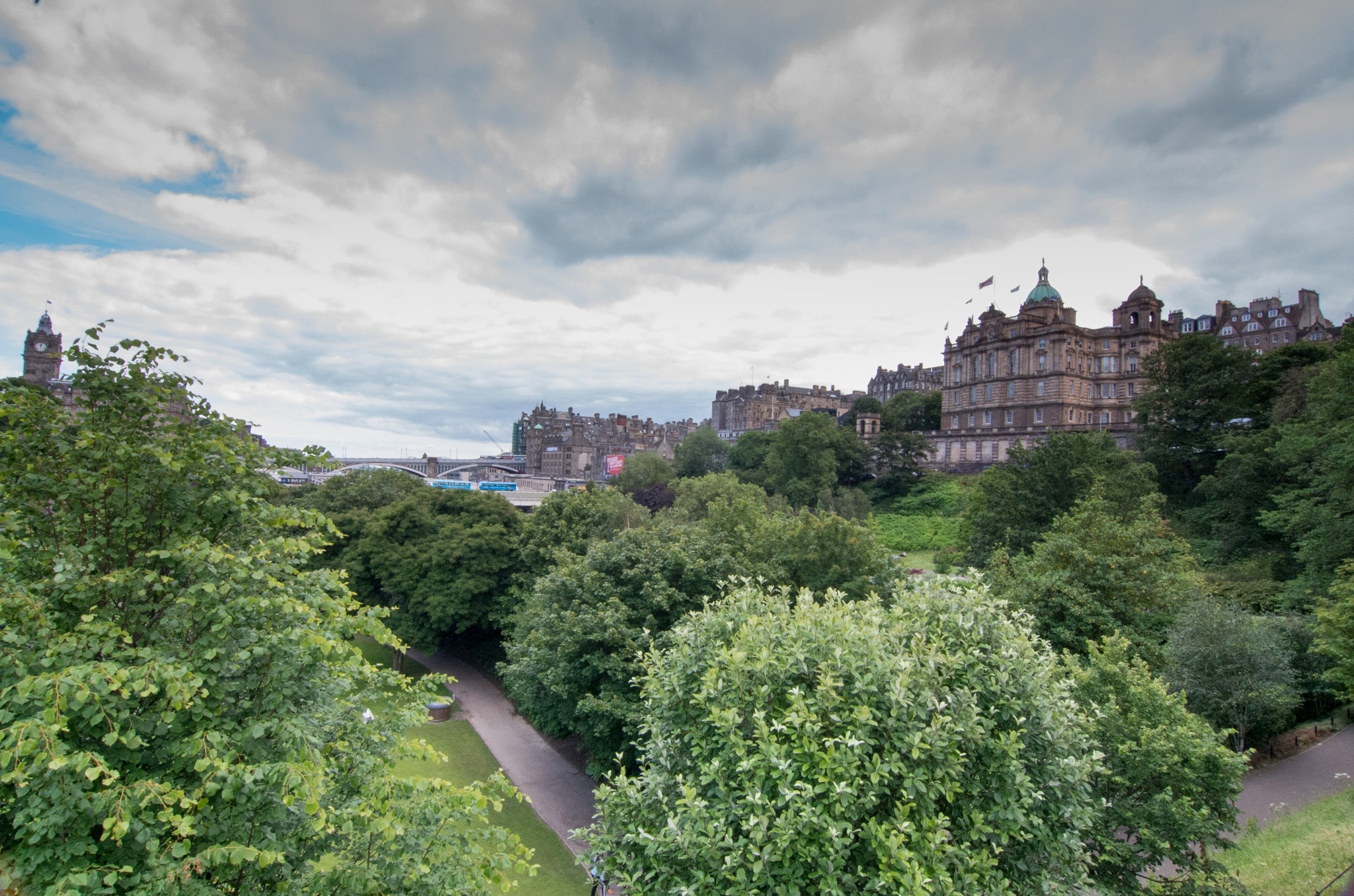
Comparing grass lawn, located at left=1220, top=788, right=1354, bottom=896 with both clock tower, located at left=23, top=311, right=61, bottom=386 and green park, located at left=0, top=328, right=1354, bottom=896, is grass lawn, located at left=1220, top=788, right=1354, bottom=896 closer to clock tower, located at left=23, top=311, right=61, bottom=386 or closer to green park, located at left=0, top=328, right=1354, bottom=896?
green park, located at left=0, top=328, right=1354, bottom=896

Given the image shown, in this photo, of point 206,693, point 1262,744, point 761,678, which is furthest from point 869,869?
point 1262,744

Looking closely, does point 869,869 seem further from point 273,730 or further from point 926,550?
point 926,550

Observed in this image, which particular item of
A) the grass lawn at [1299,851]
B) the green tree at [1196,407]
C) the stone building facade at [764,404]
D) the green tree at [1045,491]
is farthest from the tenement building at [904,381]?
the grass lawn at [1299,851]

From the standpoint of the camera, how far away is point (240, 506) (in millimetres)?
8109

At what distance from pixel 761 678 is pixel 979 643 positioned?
3.79 meters

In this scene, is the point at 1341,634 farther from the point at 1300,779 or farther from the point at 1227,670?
the point at 1300,779

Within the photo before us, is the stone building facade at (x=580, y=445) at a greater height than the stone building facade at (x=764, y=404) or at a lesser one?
lesser

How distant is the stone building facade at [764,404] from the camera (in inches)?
7003

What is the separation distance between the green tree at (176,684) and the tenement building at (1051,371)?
65877 mm

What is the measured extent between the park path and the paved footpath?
18.3 m

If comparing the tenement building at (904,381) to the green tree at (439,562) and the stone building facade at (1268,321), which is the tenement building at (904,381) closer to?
the stone building facade at (1268,321)

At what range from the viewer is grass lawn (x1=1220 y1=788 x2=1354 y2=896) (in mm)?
12570

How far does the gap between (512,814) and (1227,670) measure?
885 inches

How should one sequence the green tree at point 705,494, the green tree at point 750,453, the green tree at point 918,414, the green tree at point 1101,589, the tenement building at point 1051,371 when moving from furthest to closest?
the green tree at point 918,414 < the green tree at point 750,453 < the tenement building at point 1051,371 < the green tree at point 705,494 < the green tree at point 1101,589
